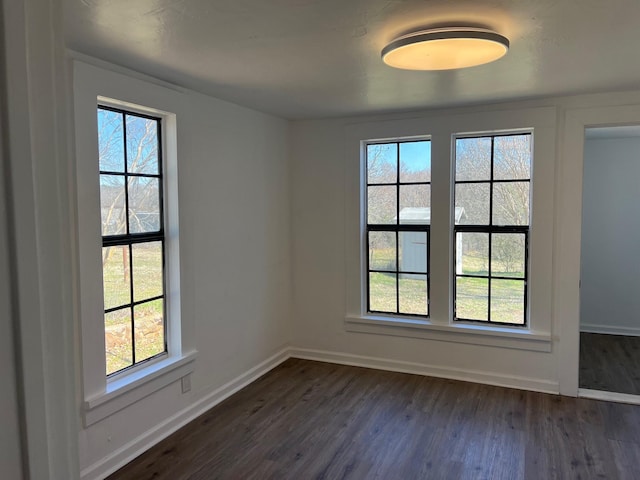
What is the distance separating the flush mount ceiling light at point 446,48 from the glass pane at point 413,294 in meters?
2.39

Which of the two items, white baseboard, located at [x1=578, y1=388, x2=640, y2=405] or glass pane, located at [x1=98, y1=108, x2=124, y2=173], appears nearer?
glass pane, located at [x1=98, y1=108, x2=124, y2=173]

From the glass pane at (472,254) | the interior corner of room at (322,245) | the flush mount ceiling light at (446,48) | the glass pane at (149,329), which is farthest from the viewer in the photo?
the glass pane at (472,254)

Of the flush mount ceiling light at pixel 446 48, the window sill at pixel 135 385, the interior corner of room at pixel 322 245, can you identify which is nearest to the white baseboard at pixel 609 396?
the interior corner of room at pixel 322 245

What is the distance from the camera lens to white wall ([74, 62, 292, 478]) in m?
3.08

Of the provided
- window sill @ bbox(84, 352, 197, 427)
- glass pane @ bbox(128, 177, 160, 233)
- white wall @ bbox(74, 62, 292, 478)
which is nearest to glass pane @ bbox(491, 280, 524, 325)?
white wall @ bbox(74, 62, 292, 478)

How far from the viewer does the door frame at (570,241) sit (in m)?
3.73

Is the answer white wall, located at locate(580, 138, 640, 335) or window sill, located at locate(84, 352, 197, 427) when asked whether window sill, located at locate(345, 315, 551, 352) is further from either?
white wall, located at locate(580, 138, 640, 335)

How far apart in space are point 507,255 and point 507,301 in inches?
16.4

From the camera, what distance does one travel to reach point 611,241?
549cm

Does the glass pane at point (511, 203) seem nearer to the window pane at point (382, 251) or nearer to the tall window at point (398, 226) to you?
the tall window at point (398, 226)

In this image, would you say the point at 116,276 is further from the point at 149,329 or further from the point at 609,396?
the point at 609,396

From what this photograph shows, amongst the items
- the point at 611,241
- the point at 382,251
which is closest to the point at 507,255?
the point at 382,251

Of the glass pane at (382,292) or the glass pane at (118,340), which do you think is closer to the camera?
the glass pane at (118,340)

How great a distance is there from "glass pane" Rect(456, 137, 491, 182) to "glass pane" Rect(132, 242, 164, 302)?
8.84ft
